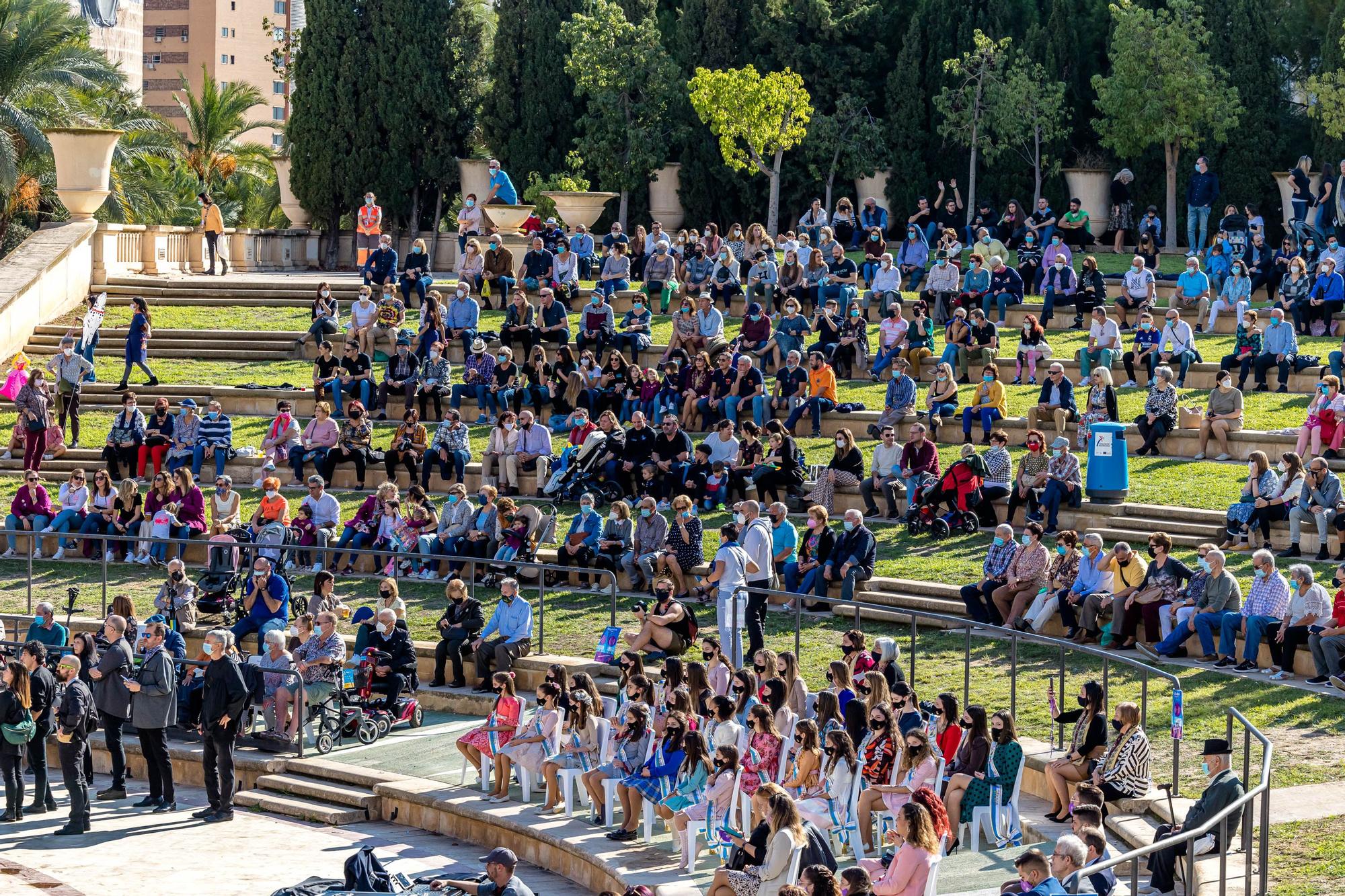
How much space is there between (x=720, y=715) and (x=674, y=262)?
19.6 m

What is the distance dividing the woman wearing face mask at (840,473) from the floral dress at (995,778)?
9.25 m

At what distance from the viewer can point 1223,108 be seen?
39219 mm

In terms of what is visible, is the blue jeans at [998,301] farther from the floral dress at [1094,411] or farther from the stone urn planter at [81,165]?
the stone urn planter at [81,165]

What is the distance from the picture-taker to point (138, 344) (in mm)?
30516

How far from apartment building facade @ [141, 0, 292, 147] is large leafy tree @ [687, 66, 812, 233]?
73076 mm

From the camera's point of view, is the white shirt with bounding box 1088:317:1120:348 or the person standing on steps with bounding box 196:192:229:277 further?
the person standing on steps with bounding box 196:192:229:277

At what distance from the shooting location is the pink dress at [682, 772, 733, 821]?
1397 centimetres

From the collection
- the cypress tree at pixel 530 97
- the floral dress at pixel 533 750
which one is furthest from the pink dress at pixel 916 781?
the cypress tree at pixel 530 97

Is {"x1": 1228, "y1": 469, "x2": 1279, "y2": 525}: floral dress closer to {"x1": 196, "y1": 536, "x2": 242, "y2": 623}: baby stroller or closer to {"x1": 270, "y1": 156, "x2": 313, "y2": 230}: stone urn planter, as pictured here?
{"x1": 196, "y1": 536, "x2": 242, "y2": 623}: baby stroller

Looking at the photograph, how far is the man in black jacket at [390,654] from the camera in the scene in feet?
62.1

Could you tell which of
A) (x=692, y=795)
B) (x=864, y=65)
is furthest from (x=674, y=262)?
(x=692, y=795)

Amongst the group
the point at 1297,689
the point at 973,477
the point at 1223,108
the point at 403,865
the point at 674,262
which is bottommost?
the point at 403,865

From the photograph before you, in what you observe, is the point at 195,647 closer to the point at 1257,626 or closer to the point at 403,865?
the point at 403,865

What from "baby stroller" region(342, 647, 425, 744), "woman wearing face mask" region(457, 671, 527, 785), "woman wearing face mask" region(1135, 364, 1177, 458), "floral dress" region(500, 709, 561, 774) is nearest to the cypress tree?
"woman wearing face mask" region(1135, 364, 1177, 458)
